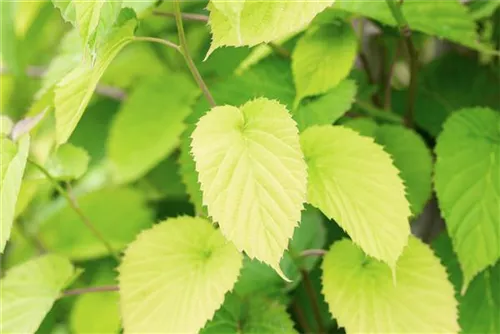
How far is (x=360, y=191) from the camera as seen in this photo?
0.44 meters

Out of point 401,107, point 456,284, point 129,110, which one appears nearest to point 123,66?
point 129,110

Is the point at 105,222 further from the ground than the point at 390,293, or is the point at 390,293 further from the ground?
the point at 390,293

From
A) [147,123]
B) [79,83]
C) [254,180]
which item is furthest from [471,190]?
[147,123]

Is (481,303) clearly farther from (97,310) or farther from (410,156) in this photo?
(97,310)

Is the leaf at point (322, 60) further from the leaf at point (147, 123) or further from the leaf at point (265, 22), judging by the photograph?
the leaf at point (147, 123)

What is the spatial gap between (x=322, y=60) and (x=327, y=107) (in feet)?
0.13

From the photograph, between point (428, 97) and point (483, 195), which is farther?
point (428, 97)

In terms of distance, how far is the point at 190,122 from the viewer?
533mm

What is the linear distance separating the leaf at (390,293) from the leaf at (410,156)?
7 cm

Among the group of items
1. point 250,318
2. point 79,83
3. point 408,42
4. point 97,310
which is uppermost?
point 79,83

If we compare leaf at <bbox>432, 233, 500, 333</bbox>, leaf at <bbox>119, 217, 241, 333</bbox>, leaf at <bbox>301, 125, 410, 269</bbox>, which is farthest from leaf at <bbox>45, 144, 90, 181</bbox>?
leaf at <bbox>432, 233, 500, 333</bbox>

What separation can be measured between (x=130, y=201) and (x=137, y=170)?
0.12 m

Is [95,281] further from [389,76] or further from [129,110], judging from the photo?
[389,76]

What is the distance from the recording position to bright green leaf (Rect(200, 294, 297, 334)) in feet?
1.65
